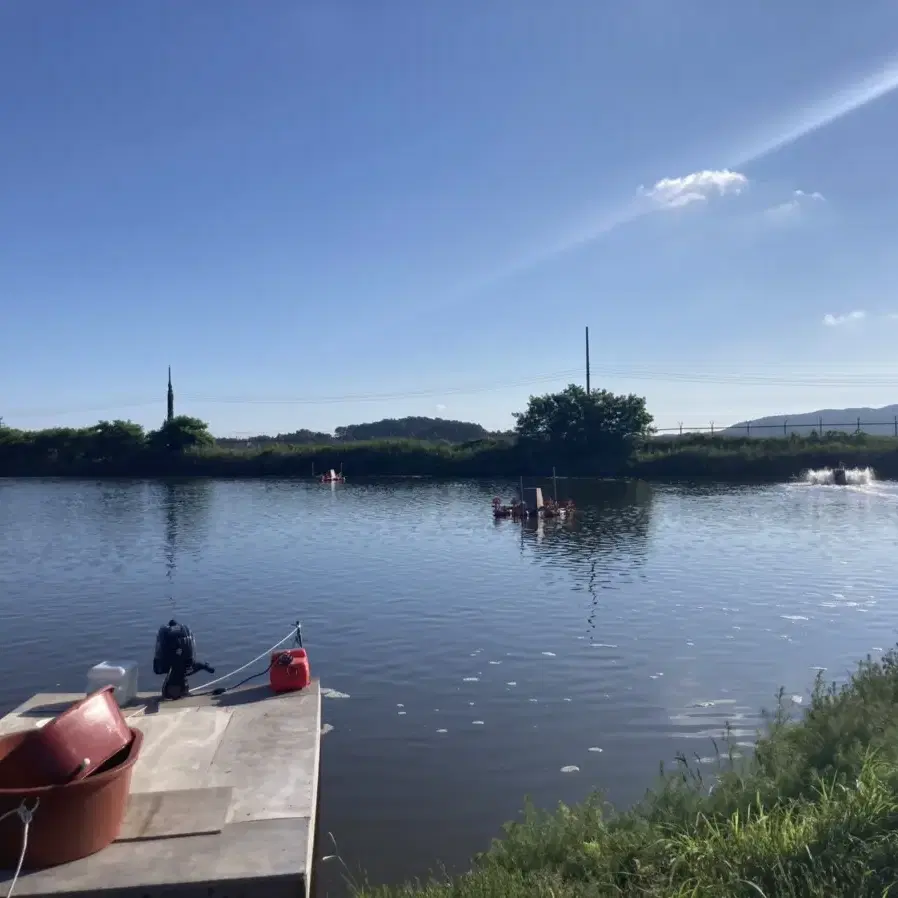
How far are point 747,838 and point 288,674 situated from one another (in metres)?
7.16

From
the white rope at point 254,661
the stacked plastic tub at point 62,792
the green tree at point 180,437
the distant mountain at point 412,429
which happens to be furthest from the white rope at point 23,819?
the distant mountain at point 412,429

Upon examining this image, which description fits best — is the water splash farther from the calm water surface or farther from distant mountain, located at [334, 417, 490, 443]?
distant mountain, located at [334, 417, 490, 443]

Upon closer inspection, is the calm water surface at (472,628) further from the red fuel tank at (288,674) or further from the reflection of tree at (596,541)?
the red fuel tank at (288,674)

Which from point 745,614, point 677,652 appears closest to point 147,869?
point 677,652

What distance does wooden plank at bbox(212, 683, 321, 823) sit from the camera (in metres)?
8.10

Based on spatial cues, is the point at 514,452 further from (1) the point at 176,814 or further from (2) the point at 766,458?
(1) the point at 176,814

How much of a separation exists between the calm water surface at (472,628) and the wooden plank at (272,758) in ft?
2.02

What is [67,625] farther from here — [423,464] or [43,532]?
[423,464]

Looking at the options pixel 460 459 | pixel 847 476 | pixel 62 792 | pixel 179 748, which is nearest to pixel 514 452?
pixel 460 459

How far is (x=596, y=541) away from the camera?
31562 millimetres

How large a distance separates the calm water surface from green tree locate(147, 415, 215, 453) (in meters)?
46.2

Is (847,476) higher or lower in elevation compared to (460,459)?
lower

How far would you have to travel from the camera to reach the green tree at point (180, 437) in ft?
278

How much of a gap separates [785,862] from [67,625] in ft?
52.3
